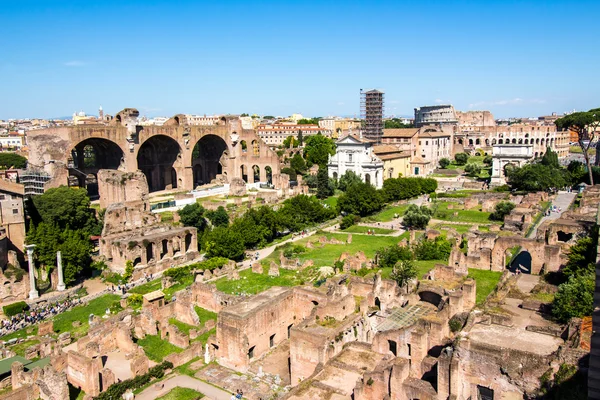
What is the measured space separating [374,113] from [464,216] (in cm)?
4036

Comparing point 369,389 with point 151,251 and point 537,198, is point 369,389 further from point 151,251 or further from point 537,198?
Result: point 537,198

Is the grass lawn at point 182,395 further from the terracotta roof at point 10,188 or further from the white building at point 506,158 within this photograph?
the white building at point 506,158

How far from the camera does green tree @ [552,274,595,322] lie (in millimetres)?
17969

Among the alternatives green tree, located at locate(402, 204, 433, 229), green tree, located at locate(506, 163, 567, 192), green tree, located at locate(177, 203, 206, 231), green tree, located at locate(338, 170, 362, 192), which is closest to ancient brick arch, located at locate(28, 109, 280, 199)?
green tree, located at locate(338, 170, 362, 192)

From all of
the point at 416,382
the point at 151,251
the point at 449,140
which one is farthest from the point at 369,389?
the point at 449,140

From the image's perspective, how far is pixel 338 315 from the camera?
23219mm

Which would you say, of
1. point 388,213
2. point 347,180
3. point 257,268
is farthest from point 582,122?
point 257,268

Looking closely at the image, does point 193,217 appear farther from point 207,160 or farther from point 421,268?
point 207,160

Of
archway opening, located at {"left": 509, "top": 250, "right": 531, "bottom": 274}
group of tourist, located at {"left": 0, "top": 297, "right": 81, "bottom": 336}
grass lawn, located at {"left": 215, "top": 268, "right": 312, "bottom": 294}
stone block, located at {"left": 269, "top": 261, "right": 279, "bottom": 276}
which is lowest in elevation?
group of tourist, located at {"left": 0, "top": 297, "right": 81, "bottom": 336}

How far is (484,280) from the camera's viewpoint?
2841 cm

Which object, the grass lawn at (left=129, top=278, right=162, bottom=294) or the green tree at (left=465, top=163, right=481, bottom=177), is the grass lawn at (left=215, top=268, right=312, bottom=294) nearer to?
the grass lawn at (left=129, top=278, right=162, bottom=294)

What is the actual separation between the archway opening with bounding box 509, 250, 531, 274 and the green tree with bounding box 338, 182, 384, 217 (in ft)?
66.0

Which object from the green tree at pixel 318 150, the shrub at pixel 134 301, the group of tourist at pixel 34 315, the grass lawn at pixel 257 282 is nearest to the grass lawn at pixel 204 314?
the grass lawn at pixel 257 282

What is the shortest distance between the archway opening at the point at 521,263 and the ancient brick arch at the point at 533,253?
47.5 inches
